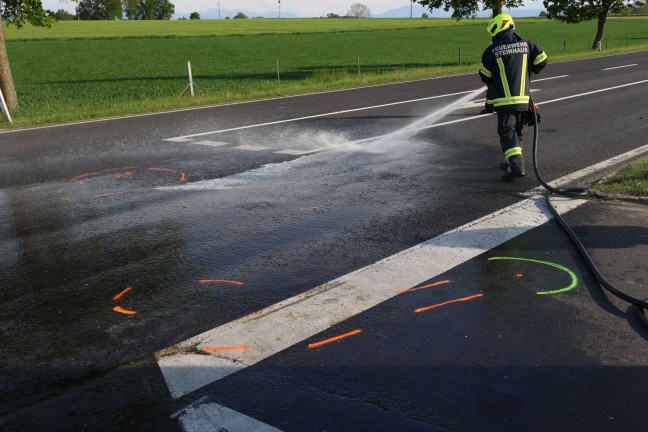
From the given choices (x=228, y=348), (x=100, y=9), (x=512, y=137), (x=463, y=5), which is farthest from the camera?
(x=100, y=9)

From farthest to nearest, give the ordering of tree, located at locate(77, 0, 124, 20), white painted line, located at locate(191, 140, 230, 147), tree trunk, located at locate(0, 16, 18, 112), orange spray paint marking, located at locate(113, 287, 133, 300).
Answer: tree, located at locate(77, 0, 124, 20), tree trunk, located at locate(0, 16, 18, 112), white painted line, located at locate(191, 140, 230, 147), orange spray paint marking, located at locate(113, 287, 133, 300)

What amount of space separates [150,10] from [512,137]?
487 feet

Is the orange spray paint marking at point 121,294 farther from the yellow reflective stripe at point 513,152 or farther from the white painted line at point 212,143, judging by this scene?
the white painted line at point 212,143

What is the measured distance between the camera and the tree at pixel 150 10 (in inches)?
5689

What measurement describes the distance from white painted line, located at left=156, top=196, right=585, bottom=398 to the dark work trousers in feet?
5.47

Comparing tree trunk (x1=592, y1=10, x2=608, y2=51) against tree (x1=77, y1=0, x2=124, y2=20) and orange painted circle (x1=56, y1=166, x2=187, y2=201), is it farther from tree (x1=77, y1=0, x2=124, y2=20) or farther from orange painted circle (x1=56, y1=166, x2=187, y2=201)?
tree (x1=77, y1=0, x2=124, y2=20)

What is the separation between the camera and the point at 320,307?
4.54 m

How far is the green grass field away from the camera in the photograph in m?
20.1

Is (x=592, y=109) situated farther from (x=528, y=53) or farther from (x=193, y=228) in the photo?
(x=193, y=228)

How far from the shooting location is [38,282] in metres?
5.19

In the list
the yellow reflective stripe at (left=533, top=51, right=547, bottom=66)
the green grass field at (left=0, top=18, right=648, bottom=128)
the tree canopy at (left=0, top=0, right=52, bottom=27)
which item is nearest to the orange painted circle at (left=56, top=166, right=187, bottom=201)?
the yellow reflective stripe at (left=533, top=51, right=547, bottom=66)

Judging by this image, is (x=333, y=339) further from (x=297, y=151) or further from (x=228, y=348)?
(x=297, y=151)

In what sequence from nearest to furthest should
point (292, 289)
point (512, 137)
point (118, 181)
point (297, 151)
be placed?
point (292, 289) < point (512, 137) < point (118, 181) < point (297, 151)

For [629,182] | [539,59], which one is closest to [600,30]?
[539,59]
